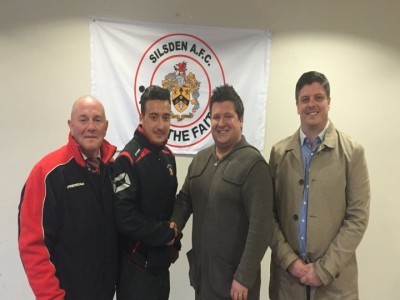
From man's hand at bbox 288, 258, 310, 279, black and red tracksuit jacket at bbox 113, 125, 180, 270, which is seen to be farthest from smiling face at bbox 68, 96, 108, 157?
man's hand at bbox 288, 258, 310, 279

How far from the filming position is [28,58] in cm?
231

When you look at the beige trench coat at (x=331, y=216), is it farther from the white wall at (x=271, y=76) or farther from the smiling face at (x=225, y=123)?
the white wall at (x=271, y=76)

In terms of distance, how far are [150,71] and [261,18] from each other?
38.3 inches

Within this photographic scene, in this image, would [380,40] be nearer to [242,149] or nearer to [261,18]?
[261,18]

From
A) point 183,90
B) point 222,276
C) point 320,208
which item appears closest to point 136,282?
point 222,276

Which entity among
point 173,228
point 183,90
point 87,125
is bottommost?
point 173,228

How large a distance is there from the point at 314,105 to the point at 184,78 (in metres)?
1.14

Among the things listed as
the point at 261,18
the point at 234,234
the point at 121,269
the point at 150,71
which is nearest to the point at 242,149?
the point at 234,234

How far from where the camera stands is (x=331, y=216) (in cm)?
156

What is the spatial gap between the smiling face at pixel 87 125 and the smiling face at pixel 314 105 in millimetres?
1025

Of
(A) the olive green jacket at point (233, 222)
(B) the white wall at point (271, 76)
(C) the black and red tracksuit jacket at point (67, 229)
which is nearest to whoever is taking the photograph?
(C) the black and red tracksuit jacket at point (67, 229)

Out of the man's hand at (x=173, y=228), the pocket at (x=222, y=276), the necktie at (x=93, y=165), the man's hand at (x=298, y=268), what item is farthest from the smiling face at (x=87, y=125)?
the man's hand at (x=298, y=268)

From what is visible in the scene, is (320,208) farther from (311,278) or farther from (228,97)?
(228,97)

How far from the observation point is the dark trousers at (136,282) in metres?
1.51
